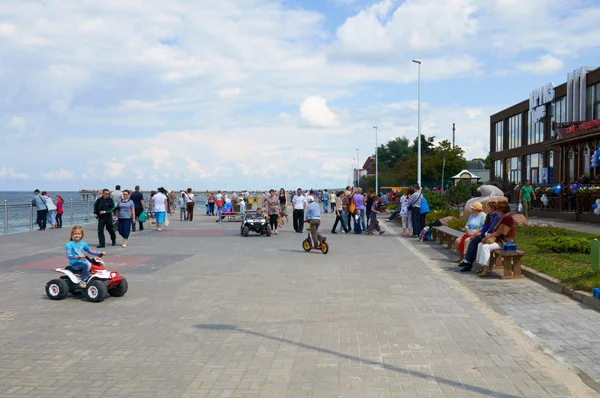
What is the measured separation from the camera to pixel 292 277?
1109 centimetres

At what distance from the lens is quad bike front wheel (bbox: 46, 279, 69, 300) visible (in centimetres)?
884

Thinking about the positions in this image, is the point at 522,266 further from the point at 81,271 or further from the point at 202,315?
the point at 81,271

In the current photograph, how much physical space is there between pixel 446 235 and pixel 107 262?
29.4ft

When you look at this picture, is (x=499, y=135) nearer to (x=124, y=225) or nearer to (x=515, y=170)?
(x=515, y=170)

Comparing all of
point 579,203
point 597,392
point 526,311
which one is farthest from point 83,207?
point 597,392

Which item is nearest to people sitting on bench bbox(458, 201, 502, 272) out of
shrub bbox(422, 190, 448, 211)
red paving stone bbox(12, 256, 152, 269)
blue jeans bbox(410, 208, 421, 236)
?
red paving stone bbox(12, 256, 152, 269)

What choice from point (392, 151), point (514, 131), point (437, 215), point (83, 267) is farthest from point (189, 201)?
point (392, 151)

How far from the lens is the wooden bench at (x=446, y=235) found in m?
15.4

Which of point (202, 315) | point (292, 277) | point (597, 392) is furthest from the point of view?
point (292, 277)

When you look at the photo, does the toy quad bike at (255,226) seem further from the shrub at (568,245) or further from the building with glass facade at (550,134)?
the building with glass facade at (550,134)

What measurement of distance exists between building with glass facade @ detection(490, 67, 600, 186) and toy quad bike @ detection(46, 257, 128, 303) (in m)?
25.6

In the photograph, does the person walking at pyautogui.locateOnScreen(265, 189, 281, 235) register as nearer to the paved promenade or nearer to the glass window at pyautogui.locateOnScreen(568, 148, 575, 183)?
the paved promenade

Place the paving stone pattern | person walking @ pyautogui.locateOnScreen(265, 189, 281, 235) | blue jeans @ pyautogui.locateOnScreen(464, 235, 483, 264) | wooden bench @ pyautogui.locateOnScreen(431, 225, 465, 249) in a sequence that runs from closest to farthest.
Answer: the paving stone pattern → blue jeans @ pyautogui.locateOnScreen(464, 235, 483, 264) → wooden bench @ pyautogui.locateOnScreen(431, 225, 465, 249) → person walking @ pyautogui.locateOnScreen(265, 189, 281, 235)

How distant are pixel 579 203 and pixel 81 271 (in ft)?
77.4
